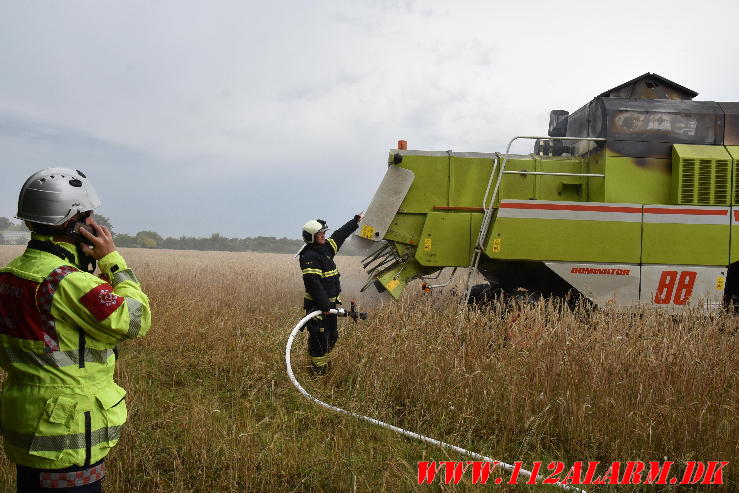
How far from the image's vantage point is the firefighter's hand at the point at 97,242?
227 cm

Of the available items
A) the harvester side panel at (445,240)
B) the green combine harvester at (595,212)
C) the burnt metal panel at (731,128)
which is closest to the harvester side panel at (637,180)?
the green combine harvester at (595,212)

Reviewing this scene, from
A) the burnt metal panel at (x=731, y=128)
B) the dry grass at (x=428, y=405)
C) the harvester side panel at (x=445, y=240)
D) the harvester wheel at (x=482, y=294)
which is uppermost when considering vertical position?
the burnt metal panel at (x=731, y=128)

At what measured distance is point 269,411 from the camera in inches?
172

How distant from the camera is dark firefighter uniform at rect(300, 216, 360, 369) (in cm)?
539

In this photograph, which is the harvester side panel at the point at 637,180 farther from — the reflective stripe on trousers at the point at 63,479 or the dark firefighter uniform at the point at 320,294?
the reflective stripe on trousers at the point at 63,479

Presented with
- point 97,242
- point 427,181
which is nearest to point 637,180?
point 427,181

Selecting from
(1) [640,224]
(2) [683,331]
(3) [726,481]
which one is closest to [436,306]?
(1) [640,224]

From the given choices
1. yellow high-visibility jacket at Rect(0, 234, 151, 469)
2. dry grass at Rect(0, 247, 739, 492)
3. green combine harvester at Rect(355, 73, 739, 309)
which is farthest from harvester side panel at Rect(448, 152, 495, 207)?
yellow high-visibility jacket at Rect(0, 234, 151, 469)

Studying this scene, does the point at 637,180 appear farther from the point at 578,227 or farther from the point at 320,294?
the point at 320,294

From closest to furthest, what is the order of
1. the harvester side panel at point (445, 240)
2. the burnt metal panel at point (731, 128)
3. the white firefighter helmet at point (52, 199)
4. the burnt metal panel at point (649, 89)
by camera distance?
the white firefighter helmet at point (52, 199), the burnt metal panel at point (731, 128), the harvester side panel at point (445, 240), the burnt metal panel at point (649, 89)

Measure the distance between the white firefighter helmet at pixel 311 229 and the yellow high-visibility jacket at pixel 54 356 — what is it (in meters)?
3.63

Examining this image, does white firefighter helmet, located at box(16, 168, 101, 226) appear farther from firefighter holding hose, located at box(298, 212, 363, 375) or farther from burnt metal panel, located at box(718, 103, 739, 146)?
burnt metal panel, located at box(718, 103, 739, 146)

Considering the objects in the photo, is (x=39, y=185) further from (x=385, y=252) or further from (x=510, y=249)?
(x=385, y=252)

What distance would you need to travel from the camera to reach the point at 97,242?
2.29 metres
